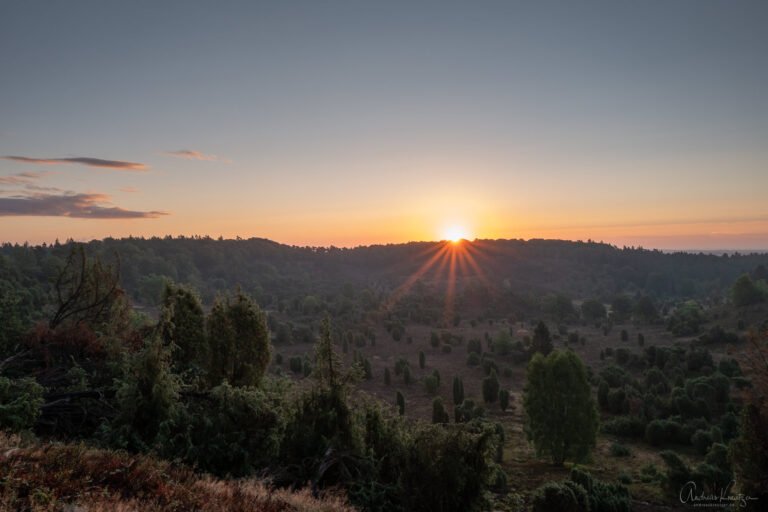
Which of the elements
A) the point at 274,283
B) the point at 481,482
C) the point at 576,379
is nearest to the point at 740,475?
the point at 576,379

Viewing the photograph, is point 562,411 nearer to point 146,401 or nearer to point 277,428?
point 277,428

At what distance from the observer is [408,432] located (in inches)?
606

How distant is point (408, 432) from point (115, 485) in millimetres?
9432

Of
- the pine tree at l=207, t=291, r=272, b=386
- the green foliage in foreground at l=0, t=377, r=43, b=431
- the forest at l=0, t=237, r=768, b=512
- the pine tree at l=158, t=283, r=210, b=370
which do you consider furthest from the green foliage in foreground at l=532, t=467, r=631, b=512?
the green foliage in foreground at l=0, t=377, r=43, b=431

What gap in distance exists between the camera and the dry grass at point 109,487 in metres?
6.75

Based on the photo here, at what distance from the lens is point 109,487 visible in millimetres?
7957

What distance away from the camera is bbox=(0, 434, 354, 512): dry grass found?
6.75 meters

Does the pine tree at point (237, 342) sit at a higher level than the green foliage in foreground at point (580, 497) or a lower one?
higher

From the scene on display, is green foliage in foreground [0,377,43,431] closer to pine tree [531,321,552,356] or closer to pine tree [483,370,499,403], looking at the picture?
pine tree [483,370,499,403]

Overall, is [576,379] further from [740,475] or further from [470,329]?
[470,329]

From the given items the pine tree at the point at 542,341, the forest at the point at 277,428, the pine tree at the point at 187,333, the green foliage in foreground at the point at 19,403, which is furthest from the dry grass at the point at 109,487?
the pine tree at the point at 542,341

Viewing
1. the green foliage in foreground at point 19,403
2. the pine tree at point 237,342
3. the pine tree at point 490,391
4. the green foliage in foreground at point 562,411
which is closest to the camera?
the green foliage in foreground at point 19,403

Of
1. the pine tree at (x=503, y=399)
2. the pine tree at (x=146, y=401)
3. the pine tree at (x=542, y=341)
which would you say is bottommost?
the pine tree at (x=503, y=399)

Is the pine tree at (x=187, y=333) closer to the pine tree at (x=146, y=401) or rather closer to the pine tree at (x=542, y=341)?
the pine tree at (x=146, y=401)
